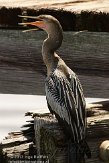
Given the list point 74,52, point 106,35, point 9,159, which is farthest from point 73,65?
point 9,159

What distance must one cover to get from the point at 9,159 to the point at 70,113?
712mm

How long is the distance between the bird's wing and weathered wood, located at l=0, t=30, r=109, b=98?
420 millimetres

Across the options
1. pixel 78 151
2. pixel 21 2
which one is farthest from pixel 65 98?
pixel 21 2

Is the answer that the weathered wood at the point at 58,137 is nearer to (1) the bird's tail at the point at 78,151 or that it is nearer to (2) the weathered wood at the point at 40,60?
(1) the bird's tail at the point at 78,151

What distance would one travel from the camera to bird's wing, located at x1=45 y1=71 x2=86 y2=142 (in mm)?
4166

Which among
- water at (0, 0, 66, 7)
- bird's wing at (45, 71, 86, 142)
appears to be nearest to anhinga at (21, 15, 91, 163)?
bird's wing at (45, 71, 86, 142)

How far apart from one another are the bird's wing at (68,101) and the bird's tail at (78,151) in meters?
0.05

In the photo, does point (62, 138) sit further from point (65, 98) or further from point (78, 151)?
point (65, 98)

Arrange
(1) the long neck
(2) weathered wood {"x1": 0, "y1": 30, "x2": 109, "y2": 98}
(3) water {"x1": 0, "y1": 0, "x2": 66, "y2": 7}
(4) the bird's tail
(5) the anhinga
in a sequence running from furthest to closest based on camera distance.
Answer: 1. (1) the long neck
2. (5) the anhinga
3. (3) water {"x1": 0, "y1": 0, "x2": 66, "y2": 7}
4. (4) the bird's tail
5. (2) weathered wood {"x1": 0, "y1": 30, "x2": 109, "y2": 98}

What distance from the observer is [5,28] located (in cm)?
383

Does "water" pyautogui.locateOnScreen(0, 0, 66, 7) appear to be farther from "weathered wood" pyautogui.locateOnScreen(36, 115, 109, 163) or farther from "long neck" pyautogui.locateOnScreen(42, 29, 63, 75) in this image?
"long neck" pyautogui.locateOnScreen(42, 29, 63, 75)

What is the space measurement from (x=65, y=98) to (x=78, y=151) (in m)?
0.60

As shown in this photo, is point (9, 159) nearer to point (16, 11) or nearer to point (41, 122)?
point (41, 122)

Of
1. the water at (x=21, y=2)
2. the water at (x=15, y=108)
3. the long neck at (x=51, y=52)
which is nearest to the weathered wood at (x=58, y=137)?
the water at (x=21, y=2)
